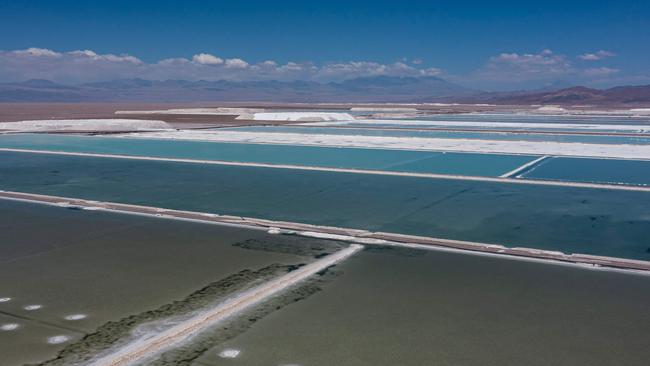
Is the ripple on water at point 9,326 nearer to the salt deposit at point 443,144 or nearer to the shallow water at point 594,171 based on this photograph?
the shallow water at point 594,171

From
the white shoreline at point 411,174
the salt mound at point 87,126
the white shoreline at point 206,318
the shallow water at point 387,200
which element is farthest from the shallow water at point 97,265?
the salt mound at point 87,126

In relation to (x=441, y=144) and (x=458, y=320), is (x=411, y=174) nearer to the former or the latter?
(x=441, y=144)

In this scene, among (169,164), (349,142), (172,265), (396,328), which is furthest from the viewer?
(349,142)

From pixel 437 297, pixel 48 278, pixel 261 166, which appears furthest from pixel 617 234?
pixel 261 166

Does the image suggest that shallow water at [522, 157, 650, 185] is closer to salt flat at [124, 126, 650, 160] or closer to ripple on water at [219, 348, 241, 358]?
salt flat at [124, 126, 650, 160]

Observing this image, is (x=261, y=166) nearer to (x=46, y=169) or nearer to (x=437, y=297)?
(x=46, y=169)

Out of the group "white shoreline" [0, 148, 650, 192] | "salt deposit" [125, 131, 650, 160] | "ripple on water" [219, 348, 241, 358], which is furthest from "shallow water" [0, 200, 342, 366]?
"salt deposit" [125, 131, 650, 160]
